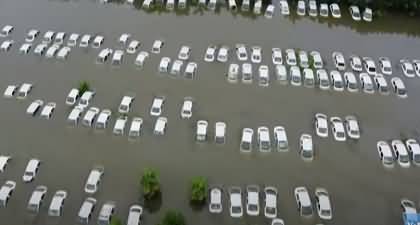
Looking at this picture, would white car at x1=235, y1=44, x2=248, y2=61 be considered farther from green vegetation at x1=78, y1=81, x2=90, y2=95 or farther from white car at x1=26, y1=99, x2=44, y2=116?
white car at x1=26, y1=99, x2=44, y2=116

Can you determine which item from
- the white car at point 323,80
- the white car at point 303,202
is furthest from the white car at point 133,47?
the white car at point 303,202

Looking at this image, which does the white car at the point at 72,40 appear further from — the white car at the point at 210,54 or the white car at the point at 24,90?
the white car at the point at 210,54

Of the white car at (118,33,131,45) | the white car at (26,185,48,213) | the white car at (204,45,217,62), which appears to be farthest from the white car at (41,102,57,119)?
the white car at (204,45,217,62)

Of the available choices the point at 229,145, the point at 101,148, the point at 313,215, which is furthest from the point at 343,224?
the point at 101,148

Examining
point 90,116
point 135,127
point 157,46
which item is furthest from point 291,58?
point 90,116

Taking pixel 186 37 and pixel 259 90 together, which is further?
pixel 186 37

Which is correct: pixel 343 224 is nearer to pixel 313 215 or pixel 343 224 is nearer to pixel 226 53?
pixel 313 215
